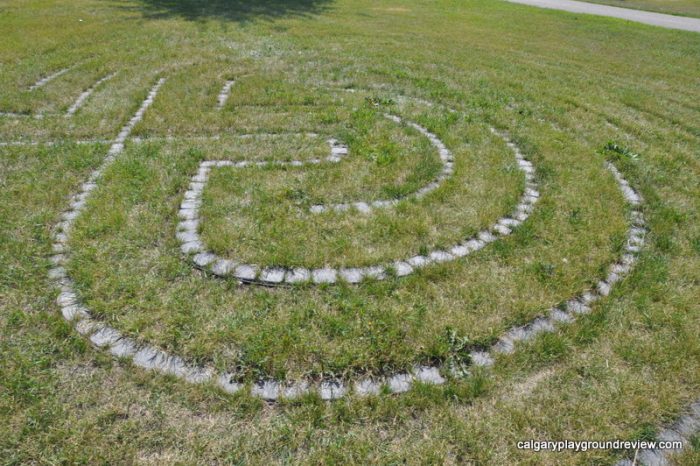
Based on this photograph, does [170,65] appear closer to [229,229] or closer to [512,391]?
[229,229]

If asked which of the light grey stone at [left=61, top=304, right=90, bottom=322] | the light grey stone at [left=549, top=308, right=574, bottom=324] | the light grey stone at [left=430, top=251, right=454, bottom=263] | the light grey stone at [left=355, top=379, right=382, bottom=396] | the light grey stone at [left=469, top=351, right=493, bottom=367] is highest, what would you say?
the light grey stone at [left=430, top=251, right=454, bottom=263]

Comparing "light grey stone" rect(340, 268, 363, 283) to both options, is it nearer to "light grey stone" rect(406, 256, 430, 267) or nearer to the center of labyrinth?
the center of labyrinth

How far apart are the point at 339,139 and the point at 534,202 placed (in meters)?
2.57

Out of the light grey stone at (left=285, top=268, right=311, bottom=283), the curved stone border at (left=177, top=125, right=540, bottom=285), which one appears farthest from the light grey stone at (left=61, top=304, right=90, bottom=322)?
the light grey stone at (left=285, top=268, right=311, bottom=283)

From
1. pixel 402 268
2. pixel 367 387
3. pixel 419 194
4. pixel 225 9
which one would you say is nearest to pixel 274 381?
pixel 367 387

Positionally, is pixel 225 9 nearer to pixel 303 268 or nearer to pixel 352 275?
pixel 303 268

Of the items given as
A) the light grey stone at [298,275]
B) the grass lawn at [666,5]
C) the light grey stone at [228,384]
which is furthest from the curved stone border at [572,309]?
the grass lawn at [666,5]

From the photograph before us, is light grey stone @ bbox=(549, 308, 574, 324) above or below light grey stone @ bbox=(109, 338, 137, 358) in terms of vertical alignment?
above

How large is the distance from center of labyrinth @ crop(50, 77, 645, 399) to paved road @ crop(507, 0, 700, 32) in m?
17.2

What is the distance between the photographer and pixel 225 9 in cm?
1559

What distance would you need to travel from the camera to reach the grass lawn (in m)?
22.1

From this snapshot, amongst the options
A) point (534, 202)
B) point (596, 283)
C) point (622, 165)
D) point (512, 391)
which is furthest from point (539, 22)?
point (512, 391)

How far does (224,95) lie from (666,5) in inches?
1081

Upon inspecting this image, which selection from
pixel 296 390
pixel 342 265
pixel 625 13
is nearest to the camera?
pixel 296 390
